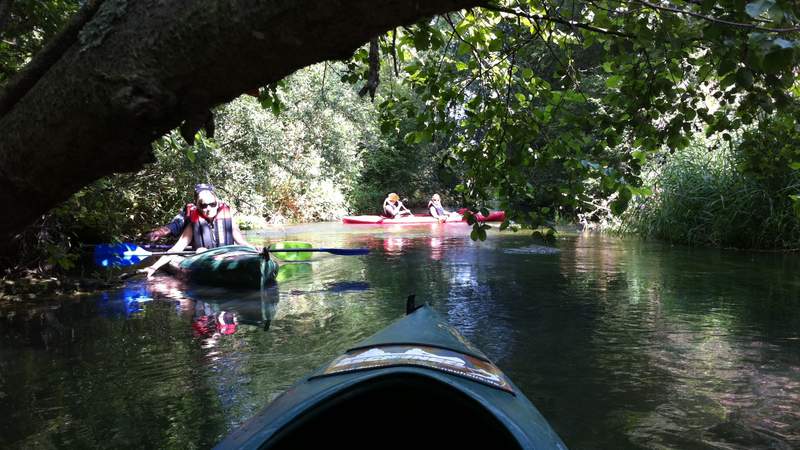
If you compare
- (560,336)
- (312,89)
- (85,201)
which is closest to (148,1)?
(560,336)

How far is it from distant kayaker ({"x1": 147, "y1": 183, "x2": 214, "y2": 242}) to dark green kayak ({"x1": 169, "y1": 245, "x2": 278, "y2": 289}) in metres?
0.94

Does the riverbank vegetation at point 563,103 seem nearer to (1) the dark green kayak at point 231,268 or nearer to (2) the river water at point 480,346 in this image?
(2) the river water at point 480,346

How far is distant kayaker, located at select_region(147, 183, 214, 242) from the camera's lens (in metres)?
8.64

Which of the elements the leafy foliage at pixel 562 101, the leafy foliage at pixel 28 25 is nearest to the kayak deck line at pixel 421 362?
the leafy foliage at pixel 562 101

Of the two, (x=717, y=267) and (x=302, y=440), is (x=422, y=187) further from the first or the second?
(x=302, y=440)

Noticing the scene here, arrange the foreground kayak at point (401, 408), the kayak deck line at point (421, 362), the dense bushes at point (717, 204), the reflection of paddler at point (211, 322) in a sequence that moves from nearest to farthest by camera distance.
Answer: the foreground kayak at point (401, 408)
the kayak deck line at point (421, 362)
the reflection of paddler at point (211, 322)
the dense bushes at point (717, 204)

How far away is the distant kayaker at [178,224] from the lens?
8641 mm

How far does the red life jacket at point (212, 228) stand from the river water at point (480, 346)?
2.37ft

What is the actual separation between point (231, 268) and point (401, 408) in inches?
244

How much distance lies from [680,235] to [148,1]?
40.7 feet

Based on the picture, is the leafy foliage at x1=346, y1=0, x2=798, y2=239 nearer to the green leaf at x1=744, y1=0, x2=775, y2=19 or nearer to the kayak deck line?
the kayak deck line

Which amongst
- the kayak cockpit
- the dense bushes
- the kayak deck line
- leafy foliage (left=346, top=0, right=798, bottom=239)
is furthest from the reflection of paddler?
the dense bushes

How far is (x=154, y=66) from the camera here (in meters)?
1.16

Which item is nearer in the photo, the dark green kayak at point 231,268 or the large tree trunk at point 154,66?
the large tree trunk at point 154,66
